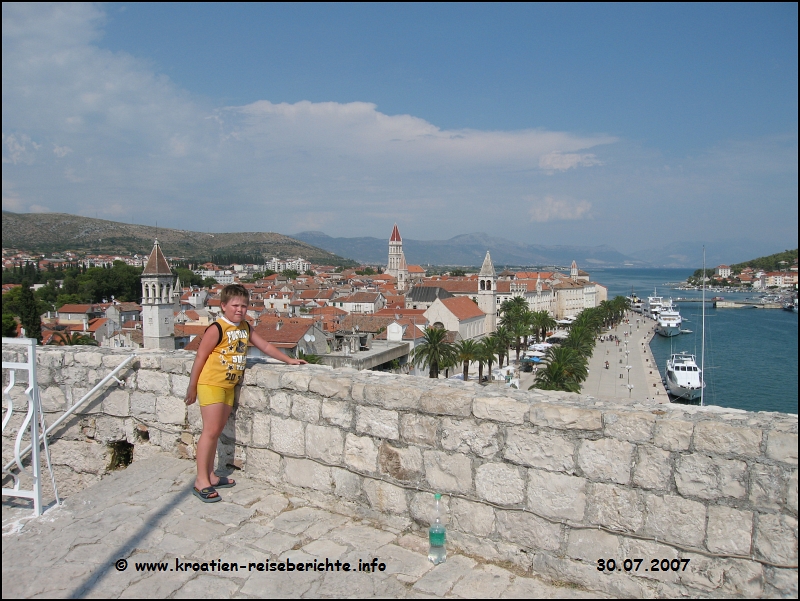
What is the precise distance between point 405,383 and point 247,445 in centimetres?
151

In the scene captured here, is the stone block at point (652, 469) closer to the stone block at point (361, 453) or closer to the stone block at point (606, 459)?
the stone block at point (606, 459)

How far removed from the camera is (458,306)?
7281cm

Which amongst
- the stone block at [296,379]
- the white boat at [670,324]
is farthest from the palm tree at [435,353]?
the white boat at [670,324]

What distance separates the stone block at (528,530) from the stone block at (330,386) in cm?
134

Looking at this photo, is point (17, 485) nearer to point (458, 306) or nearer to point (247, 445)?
point (247, 445)

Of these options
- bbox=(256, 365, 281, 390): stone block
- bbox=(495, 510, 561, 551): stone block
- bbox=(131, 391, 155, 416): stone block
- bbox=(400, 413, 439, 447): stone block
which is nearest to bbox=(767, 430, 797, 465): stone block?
bbox=(495, 510, 561, 551): stone block

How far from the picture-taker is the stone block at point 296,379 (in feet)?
13.8

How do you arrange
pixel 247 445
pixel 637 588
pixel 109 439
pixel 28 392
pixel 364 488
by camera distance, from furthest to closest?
pixel 109 439, pixel 247 445, pixel 364 488, pixel 28 392, pixel 637 588

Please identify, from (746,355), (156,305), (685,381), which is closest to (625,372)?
(685,381)

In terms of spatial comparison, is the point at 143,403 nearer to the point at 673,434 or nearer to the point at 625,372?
the point at 673,434

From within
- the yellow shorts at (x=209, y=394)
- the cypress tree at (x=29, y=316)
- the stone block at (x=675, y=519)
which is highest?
the yellow shorts at (x=209, y=394)

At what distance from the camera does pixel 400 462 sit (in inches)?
150

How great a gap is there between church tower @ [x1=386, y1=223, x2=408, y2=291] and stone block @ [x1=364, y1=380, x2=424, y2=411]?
137312mm

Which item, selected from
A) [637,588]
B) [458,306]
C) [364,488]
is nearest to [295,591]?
[364,488]
